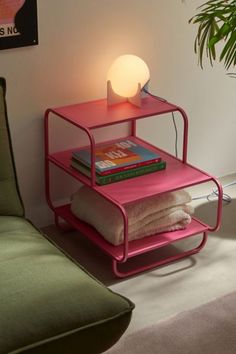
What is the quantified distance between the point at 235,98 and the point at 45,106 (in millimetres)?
1069

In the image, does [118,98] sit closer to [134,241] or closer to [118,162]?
[118,162]

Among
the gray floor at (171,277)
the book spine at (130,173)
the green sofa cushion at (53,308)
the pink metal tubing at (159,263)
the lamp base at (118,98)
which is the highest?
the lamp base at (118,98)

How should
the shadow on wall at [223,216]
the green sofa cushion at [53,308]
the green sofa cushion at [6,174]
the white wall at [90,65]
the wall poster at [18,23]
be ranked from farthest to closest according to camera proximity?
the shadow on wall at [223,216], the white wall at [90,65], the wall poster at [18,23], the green sofa cushion at [6,174], the green sofa cushion at [53,308]

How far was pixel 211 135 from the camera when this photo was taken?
3.44 metres

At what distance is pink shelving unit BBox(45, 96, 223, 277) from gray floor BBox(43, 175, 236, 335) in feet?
0.15

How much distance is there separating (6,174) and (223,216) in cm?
115

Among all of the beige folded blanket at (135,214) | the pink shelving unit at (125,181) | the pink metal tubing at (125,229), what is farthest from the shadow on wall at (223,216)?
the pink metal tubing at (125,229)

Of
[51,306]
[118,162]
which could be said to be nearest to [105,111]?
[118,162]

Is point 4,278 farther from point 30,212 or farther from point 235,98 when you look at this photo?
point 235,98

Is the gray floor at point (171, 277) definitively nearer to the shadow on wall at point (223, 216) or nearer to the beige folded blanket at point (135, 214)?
the shadow on wall at point (223, 216)

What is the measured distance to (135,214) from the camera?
269 cm

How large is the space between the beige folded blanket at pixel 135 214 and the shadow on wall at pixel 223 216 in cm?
25

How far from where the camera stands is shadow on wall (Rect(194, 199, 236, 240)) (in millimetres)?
3035

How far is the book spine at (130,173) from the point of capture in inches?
104
